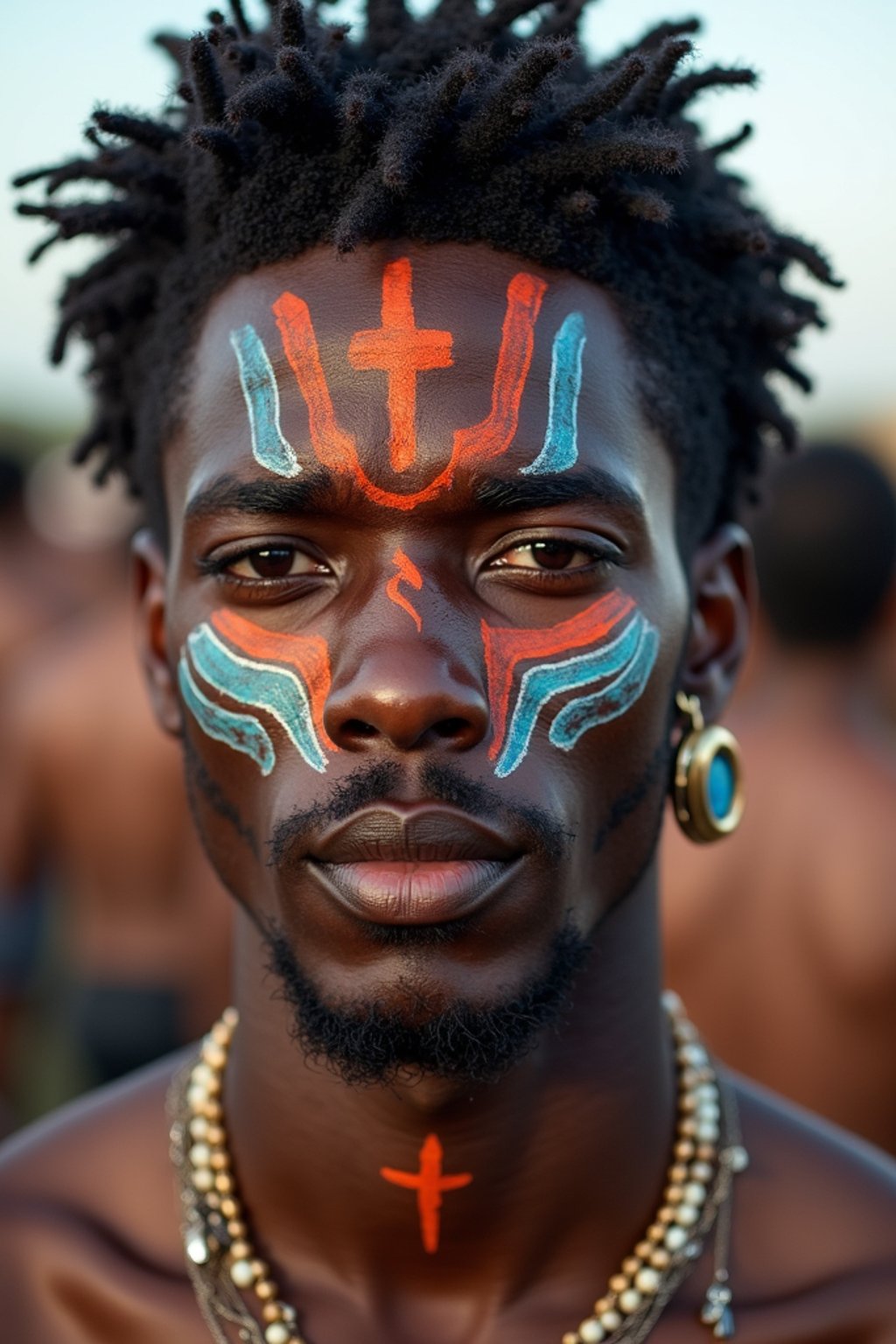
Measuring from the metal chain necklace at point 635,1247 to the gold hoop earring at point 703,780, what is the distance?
1.37 ft

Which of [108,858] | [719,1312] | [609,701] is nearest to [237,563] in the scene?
[609,701]

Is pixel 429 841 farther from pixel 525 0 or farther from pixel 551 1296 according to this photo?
pixel 525 0

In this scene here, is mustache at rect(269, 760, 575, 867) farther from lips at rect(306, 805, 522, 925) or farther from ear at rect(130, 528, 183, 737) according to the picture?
ear at rect(130, 528, 183, 737)

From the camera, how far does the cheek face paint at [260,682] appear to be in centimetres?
264

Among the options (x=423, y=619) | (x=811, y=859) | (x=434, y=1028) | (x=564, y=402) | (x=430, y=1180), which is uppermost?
(x=564, y=402)

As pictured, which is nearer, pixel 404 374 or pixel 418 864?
pixel 418 864

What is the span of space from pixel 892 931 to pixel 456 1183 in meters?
2.59

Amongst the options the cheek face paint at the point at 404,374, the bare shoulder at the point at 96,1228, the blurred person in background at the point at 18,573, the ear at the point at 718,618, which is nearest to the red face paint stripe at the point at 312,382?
the cheek face paint at the point at 404,374

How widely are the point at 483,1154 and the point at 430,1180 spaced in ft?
0.33

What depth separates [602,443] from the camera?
9.03ft

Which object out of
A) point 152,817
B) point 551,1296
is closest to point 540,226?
point 551,1296

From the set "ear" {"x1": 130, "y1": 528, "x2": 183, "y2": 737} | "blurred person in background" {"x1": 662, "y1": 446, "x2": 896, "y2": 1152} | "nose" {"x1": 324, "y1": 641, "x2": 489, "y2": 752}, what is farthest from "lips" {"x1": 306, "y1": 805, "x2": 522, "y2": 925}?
"blurred person in background" {"x1": 662, "y1": 446, "x2": 896, "y2": 1152}

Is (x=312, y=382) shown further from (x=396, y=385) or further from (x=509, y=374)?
(x=509, y=374)

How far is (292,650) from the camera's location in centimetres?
269
